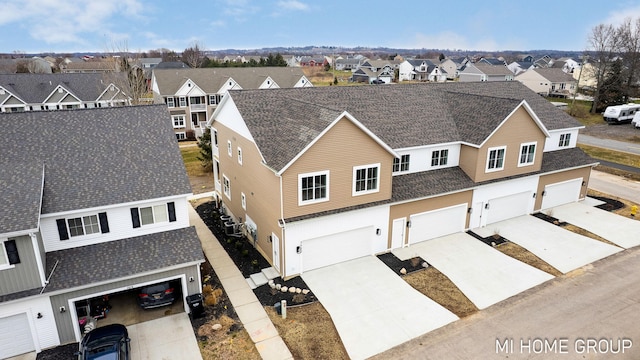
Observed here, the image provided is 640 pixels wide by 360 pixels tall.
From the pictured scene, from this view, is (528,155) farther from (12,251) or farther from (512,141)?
(12,251)

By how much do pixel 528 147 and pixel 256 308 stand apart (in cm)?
2159

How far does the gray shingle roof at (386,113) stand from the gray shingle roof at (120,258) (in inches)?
230

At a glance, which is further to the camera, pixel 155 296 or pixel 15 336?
pixel 155 296

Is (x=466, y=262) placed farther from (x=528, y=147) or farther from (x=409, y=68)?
(x=409, y=68)

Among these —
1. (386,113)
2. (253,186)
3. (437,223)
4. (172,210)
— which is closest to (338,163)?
(253,186)

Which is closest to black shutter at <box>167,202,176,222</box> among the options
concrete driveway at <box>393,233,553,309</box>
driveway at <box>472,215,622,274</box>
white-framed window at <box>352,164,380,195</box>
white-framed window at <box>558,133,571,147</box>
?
white-framed window at <box>352,164,380,195</box>

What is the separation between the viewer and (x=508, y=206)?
1101 inches

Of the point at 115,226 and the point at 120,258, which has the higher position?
the point at 115,226

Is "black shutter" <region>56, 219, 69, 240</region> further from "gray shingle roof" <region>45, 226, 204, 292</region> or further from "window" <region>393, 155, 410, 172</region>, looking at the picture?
"window" <region>393, 155, 410, 172</region>

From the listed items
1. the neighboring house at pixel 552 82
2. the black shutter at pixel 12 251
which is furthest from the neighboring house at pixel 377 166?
the neighboring house at pixel 552 82

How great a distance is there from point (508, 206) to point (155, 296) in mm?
23649

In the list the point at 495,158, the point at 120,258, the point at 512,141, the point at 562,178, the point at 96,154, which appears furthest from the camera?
the point at 562,178

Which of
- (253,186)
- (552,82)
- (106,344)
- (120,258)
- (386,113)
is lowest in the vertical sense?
(106,344)

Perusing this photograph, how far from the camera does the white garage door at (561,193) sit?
29.9 metres
